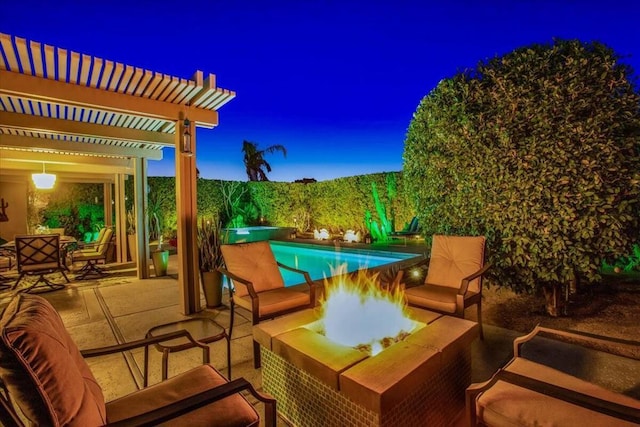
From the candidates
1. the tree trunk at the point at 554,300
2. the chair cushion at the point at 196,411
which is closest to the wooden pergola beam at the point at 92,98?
the chair cushion at the point at 196,411

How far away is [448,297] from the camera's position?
10.5 ft

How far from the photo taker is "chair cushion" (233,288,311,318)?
3.12 m

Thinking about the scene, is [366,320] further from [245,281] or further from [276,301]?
[245,281]

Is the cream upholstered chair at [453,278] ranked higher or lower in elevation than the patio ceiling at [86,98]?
lower

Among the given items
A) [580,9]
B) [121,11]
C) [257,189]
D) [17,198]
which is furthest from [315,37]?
[17,198]

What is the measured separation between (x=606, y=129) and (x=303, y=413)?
3.67m

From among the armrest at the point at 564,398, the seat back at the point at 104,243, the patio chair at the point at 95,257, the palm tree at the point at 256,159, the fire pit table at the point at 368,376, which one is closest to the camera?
the armrest at the point at 564,398

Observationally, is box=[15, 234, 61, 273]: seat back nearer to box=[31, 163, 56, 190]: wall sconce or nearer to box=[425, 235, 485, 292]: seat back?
box=[31, 163, 56, 190]: wall sconce

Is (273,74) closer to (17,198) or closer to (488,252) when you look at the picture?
(17,198)

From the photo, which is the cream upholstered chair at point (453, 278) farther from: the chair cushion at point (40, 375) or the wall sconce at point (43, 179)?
the wall sconce at point (43, 179)

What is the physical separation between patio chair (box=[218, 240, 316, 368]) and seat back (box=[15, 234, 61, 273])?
4145 mm

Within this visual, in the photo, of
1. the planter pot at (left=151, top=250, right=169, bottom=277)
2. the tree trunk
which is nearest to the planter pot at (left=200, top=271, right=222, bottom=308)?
the planter pot at (left=151, top=250, right=169, bottom=277)

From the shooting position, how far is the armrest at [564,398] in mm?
1175

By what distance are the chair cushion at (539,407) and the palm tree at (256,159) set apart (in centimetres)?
2204
